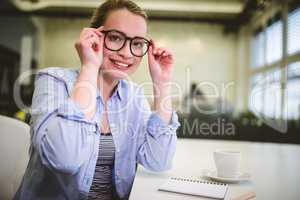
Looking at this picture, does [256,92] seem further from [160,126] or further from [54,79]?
[54,79]

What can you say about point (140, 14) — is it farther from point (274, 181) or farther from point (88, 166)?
point (274, 181)

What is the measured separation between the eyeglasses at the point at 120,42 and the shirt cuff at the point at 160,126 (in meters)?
0.22

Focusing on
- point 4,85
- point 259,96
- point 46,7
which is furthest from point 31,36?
point 259,96

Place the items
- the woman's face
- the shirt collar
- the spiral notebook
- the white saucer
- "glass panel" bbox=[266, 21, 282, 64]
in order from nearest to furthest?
the spiral notebook
the white saucer
the woman's face
the shirt collar
"glass panel" bbox=[266, 21, 282, 64]

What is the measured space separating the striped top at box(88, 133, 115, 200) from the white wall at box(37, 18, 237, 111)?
24 cm

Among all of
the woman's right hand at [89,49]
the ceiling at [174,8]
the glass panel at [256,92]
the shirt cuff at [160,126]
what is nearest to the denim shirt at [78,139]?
the shirt cuff at [160,126]

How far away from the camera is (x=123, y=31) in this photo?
0.82m

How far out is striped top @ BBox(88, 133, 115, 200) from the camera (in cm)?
85

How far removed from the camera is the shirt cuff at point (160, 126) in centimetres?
89

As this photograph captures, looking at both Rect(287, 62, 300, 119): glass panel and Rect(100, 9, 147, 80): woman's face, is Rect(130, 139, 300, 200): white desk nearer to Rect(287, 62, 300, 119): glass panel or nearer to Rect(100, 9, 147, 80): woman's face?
Rect(287, 62, 300, 119): glass panel

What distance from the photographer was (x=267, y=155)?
40.2 inches

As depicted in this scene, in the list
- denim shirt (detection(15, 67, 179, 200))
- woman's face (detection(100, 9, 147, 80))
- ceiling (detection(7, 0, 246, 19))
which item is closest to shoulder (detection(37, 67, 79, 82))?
denim shirt (detection(15, 67, 179, 200))

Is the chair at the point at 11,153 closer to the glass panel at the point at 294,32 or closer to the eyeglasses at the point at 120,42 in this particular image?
the eyeglasses at the point at 120,42

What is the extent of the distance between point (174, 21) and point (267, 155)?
26.5 inches
